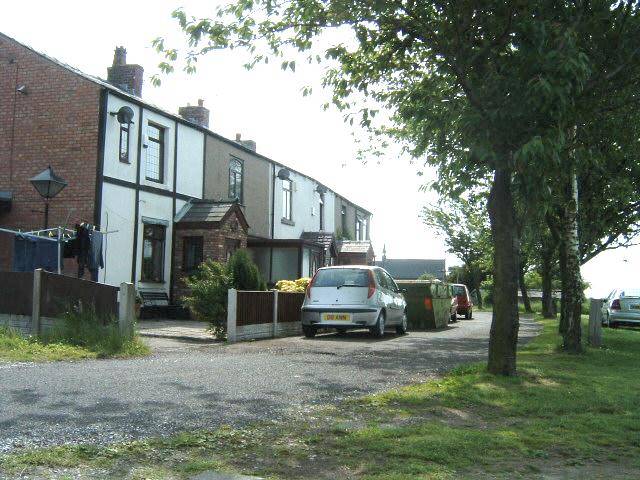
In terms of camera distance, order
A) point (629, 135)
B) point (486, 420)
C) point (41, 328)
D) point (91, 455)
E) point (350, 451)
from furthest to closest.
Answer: point (629, 135) → point (41, 328) → point (486, 420) → point (350, 451) → point (91, 455)

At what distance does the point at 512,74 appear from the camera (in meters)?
8.24

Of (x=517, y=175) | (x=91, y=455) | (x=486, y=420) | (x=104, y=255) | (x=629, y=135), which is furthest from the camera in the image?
(x=104, y=255)

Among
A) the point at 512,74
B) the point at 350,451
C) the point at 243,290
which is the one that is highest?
the point at 512,74

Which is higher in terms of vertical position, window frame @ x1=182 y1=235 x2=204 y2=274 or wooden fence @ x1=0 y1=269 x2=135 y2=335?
window frame @ x1=182 y1=235 x2=204 y2=274

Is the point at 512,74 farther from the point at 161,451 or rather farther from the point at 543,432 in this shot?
the point at 161,451

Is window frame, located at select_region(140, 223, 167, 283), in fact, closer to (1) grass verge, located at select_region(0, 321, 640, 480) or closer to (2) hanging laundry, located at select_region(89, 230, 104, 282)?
(2) hanging laundry, located at select_region(89, 230, 104, 282)

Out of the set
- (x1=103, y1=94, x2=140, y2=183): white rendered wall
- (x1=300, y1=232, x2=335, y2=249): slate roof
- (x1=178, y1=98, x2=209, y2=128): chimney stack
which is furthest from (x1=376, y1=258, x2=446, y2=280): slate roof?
(x1=103, y1=94, x2=140, y2=183): white rendered wall

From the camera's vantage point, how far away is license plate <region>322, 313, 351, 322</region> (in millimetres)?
15148

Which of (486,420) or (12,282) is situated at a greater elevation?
(12,282)

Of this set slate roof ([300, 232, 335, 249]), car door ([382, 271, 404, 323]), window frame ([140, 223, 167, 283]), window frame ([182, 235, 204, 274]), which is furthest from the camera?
slate roof ([300, 232, 335, 249])

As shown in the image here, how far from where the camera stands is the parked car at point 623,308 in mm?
24984

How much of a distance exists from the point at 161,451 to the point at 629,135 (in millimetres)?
11922

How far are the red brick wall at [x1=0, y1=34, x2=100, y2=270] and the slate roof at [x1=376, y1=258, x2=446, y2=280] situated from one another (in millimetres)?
73809

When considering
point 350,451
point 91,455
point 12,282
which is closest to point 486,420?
point 350,451
